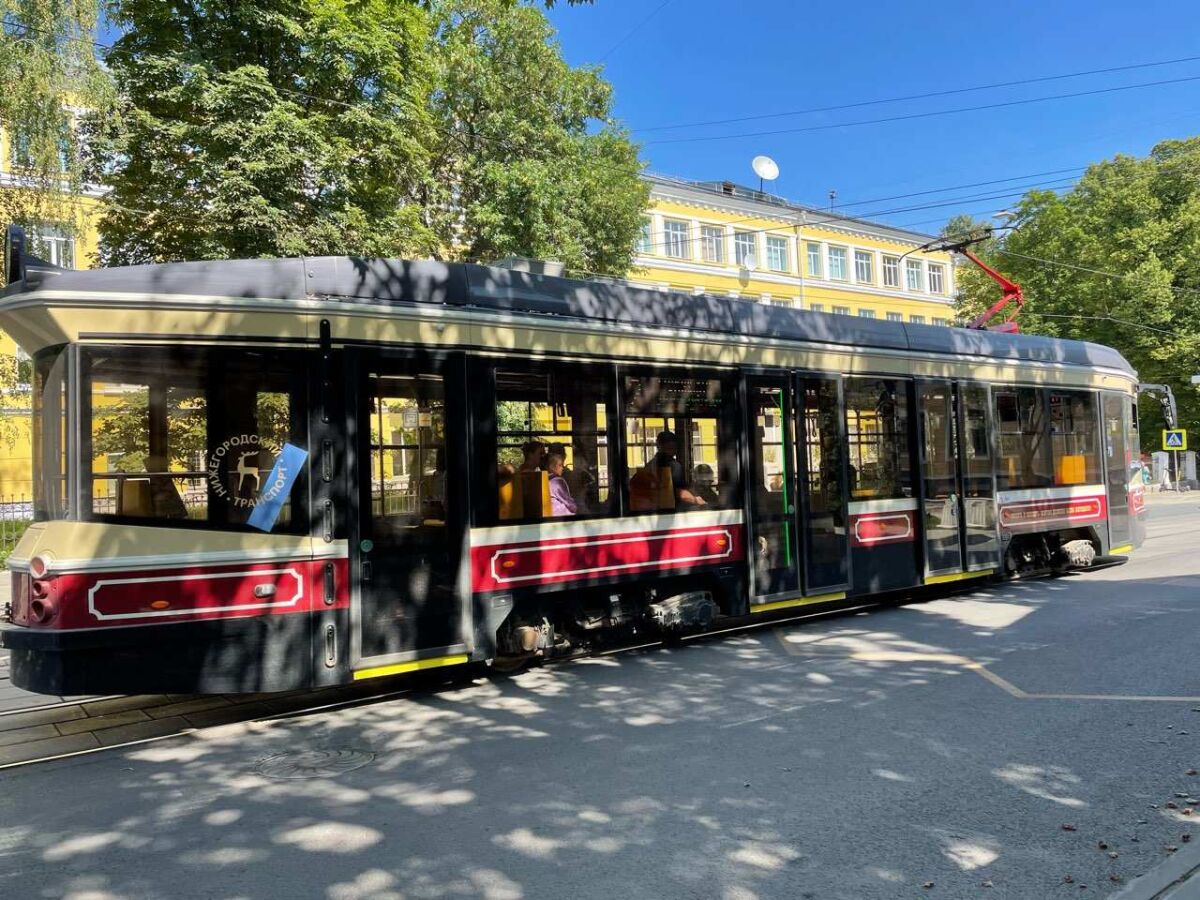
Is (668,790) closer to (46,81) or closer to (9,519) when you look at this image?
(46,81)

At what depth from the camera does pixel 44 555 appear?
5359 mm

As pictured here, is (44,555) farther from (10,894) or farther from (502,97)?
(502,97)

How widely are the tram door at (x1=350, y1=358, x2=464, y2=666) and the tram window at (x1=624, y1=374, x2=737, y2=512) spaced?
1751 mm

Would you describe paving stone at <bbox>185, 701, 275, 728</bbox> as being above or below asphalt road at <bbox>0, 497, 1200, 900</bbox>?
above

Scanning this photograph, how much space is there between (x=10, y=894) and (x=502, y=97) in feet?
71.7

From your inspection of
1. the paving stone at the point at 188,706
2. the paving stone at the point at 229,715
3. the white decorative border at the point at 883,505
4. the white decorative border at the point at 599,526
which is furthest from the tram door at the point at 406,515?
the white decorative border at the point at 883,505

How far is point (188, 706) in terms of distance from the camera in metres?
6.68

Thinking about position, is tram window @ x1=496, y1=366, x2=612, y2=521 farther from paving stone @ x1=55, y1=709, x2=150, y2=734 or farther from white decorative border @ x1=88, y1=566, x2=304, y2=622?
paving stone @ x1=55, y1=709, x2=150, y2=734

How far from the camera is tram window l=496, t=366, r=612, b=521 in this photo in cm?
685

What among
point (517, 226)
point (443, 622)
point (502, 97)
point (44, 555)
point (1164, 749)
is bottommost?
point (1164, 749)

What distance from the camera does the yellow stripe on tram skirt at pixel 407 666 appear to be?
608 centimetres

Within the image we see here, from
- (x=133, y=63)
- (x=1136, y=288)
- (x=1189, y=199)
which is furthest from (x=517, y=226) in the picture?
(x=1189, y=199)

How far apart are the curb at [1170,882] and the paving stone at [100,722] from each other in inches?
245

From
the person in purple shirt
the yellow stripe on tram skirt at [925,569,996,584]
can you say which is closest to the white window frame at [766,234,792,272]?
the yellow stripe on tram skirt at [925,569,996,584]
